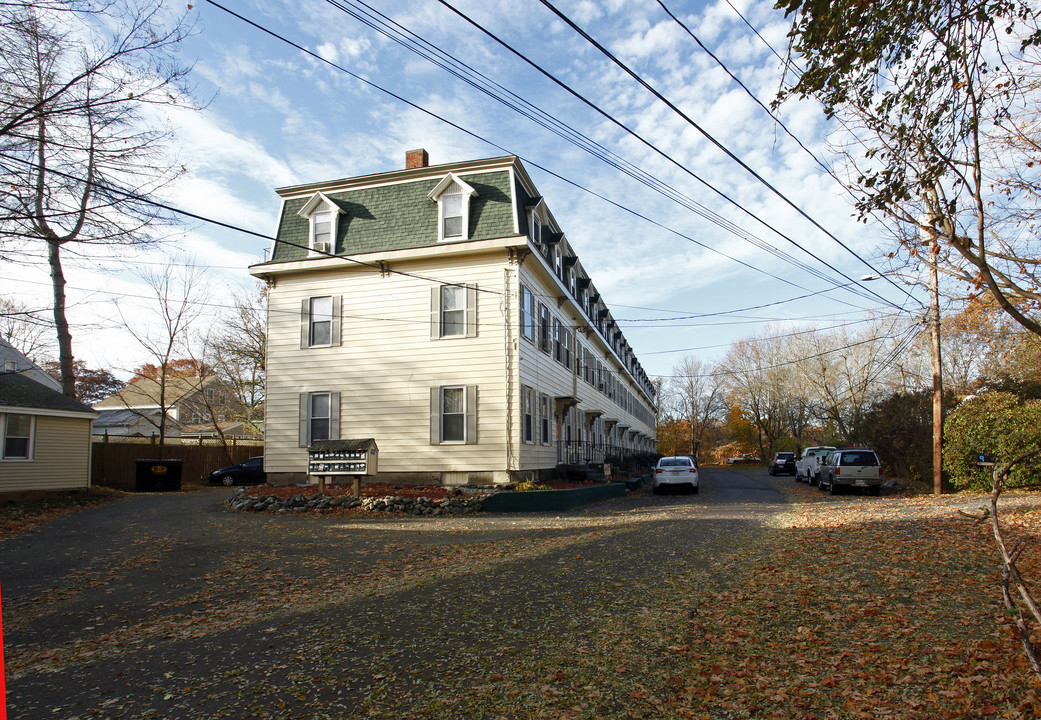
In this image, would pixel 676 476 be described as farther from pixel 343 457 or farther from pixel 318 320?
pixel 318 320

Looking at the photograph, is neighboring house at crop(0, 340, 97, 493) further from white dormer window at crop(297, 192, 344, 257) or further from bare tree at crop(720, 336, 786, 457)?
bare tree at crop(720, 336, 786, 457)

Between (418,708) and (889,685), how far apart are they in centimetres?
331

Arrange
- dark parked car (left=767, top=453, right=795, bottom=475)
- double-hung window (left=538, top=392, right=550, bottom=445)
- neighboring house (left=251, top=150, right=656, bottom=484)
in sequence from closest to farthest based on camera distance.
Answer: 1. neighboring house (left=251, top=150, right=656, bottom=484)
2. double-hung window (left=538, top=392, right=550, bottom=445)
3. dark parked car (left=767, top=453, right=795, bottom=475)

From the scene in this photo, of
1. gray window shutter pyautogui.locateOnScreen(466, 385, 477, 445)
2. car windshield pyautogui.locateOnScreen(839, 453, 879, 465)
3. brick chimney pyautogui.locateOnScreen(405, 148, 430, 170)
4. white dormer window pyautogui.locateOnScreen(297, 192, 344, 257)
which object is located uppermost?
brick chimney pyautogui.locateOnScreen(405, 148, 430, 170)

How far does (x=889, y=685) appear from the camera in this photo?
453cm

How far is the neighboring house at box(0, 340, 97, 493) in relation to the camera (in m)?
19.5

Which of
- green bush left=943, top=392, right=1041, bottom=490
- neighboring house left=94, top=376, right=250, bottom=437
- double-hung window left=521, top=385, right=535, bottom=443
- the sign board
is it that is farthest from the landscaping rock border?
neighboring house left=94, top=376, right=250, bottom=437

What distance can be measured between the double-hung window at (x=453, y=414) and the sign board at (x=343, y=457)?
224 cm

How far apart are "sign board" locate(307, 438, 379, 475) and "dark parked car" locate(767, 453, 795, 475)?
113ft

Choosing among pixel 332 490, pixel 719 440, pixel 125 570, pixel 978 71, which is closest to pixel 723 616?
pixel 978 71

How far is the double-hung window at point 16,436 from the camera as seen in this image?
63.9 ft

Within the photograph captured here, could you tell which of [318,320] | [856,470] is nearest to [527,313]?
[318,320]

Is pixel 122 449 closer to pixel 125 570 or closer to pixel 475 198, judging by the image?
pixel 475 198

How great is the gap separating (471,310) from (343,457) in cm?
551
